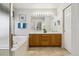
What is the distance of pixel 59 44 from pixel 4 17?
5546 mm

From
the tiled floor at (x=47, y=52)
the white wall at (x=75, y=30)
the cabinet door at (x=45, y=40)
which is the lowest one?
the tiled floor at (x=47, y=52)

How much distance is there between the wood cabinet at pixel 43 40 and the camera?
7.15 metres

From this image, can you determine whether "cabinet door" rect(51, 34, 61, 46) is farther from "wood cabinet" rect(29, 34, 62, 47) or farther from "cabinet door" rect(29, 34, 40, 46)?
"cabinet door" rect(29, 34, 40, 46)

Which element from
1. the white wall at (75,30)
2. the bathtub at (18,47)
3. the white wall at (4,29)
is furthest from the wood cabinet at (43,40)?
the white wall at (4,29)

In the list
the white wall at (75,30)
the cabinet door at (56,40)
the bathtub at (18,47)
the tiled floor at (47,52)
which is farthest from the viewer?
the cabinet door at (56,40)

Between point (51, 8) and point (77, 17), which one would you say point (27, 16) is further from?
point (77, 17)

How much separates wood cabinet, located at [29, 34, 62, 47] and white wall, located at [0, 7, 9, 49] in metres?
5.19

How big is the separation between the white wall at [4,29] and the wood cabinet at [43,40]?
5.19 m

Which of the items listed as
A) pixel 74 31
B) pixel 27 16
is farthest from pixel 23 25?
pixel 74 31

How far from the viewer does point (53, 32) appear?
7.37 m

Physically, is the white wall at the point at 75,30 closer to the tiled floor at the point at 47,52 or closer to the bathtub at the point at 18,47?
the bathtub at the point at 18,47

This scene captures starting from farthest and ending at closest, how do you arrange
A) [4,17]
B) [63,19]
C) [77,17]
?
[63,19] < [77,17] < [4,17]

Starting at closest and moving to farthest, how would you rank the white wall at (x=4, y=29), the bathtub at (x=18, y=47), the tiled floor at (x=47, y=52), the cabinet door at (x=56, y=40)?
the white wall at (x=4, y=29) → the bathtub at (x=18, y=47) → the tiled floor at (x=47, y=52) → the cabinet door at (x=56, y=40)

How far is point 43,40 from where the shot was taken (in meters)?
7.18
